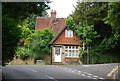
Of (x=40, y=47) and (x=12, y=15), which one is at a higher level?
(x=12, y=15)

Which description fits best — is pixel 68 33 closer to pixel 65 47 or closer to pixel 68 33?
pixel 68 33

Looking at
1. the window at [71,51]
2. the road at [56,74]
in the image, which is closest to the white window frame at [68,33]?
the window at [71,51]

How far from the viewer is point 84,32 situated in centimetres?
3922

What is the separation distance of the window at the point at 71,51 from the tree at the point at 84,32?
177 cm

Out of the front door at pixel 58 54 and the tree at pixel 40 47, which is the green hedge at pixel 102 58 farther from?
the tree at pixel 40 47

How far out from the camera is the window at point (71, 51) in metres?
41.6

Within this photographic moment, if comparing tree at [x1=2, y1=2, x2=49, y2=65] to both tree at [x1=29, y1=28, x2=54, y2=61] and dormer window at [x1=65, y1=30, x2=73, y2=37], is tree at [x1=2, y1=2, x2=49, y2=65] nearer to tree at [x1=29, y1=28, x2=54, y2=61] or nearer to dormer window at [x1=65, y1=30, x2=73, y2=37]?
tree at [x1=29, y1=28, x2=54, y2=61]

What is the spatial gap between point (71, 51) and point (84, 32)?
4.23 metres

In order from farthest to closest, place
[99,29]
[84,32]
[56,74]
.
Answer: [99,29] → [84,32] → [56,74]

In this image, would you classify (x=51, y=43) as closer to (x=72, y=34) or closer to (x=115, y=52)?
(x=72, y=34)

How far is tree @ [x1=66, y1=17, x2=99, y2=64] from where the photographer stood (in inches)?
1529

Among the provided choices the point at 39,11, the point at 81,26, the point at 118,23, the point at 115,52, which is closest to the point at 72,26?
the point at 81,26

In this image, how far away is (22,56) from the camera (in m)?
41.8

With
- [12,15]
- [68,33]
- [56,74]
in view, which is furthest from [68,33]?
[12,15]
